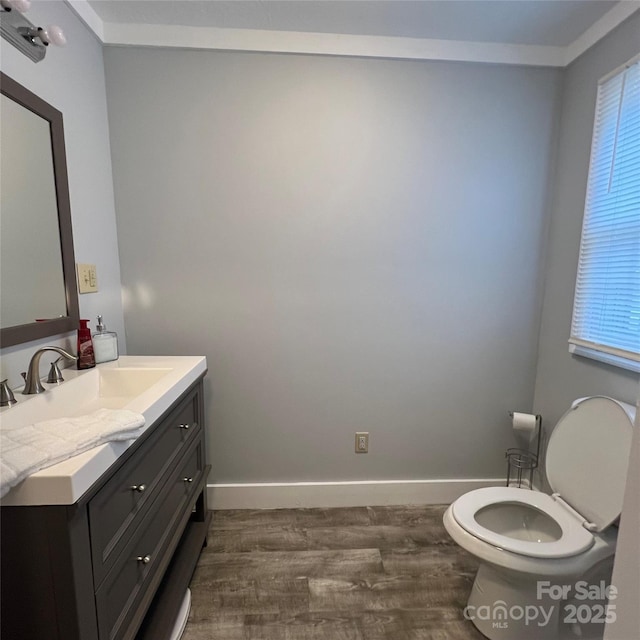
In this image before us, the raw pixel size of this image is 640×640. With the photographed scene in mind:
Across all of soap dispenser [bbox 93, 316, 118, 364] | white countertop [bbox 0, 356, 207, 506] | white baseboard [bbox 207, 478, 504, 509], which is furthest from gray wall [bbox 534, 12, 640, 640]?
soap dispenser [bbox 93, 316, 118, 364]

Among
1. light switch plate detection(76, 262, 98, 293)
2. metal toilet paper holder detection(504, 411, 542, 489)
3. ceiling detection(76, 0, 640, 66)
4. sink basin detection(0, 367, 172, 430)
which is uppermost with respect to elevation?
ceiling detection(76, 0, 640, 66)

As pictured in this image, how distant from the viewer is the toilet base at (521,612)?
47.2 inches

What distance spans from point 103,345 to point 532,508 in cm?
184

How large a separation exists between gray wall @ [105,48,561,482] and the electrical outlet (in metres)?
0.03

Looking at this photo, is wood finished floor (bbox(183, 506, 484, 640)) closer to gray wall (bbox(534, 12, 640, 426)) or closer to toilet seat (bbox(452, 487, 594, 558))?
toilet seat (bbox(452, 487, 594, 558))

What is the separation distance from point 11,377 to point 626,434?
2028 mm

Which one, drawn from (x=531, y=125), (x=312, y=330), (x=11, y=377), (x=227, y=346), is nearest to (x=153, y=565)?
(x=11, y=377)

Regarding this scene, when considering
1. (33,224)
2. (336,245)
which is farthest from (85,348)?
(336,245)

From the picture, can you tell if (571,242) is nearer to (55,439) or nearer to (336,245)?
(336,245)

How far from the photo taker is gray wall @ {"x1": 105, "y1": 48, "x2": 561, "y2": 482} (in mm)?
1631

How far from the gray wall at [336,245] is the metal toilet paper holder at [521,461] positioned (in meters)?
0.06

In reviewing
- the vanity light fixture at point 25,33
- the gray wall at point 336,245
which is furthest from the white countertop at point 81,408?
the vanity light fixture at point 25,33

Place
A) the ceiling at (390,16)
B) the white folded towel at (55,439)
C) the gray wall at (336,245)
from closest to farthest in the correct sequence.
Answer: the white folded towel at (55,439) → the ceiling at (390,16) → the gray wall at (336,245)

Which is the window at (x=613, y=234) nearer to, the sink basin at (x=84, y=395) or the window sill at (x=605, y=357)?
the window sill at (x=605, y=357)
